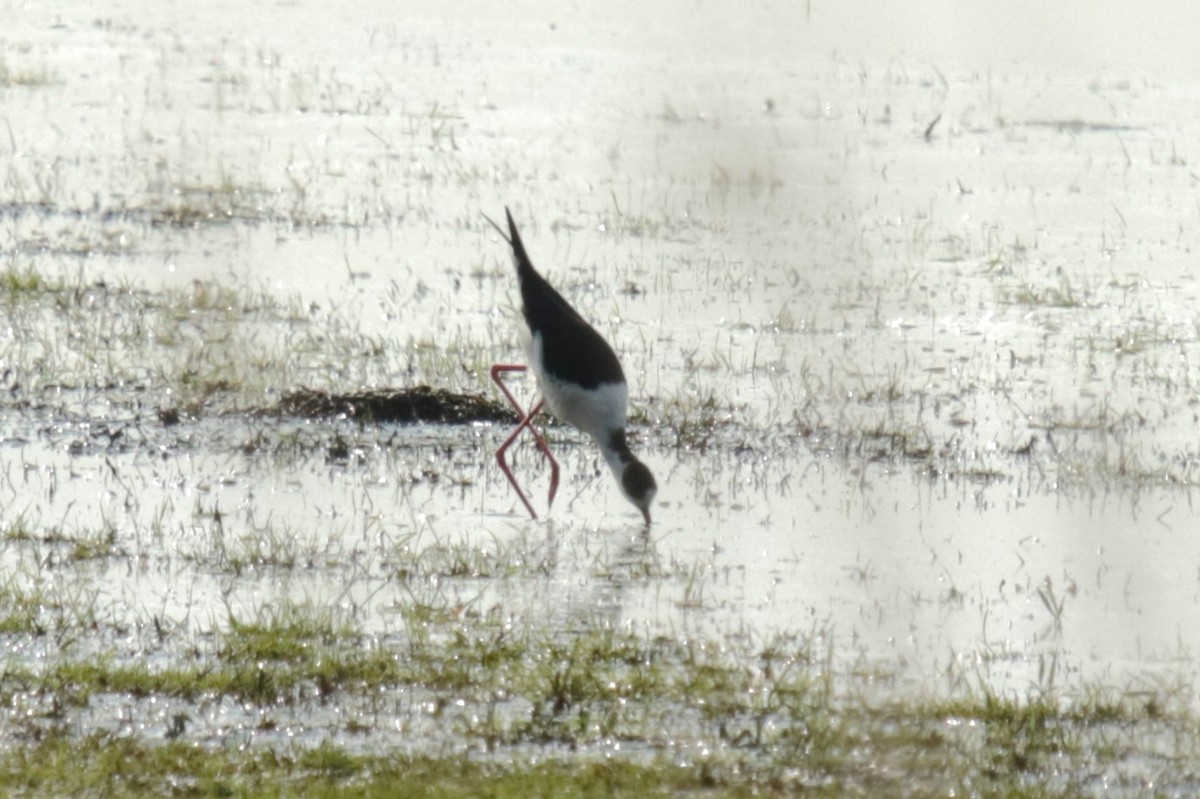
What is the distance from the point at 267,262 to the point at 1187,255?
593cm

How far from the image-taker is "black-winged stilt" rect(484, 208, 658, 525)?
8117mm

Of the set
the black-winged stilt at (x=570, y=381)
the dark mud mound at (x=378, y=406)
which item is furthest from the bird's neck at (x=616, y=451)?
the dark mud mound at (x=378, y=406)

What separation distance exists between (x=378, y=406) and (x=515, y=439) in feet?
2.06

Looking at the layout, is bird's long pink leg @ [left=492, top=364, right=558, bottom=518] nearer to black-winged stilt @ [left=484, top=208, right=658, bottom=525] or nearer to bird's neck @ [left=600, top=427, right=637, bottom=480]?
black-winged stilt @ [left=484, top=208, right=658, bottom=525]

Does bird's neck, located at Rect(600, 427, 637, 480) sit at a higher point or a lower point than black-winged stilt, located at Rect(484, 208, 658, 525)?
lower

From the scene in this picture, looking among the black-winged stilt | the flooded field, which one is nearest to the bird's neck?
the black-winged stilt

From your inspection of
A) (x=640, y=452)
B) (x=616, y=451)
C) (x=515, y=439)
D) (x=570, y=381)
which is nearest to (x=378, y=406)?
(x=515, y=439)

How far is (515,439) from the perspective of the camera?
8.77m

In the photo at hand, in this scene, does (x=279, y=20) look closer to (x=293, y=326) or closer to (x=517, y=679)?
(x=293, y=326)

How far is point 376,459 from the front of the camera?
837 centimetres

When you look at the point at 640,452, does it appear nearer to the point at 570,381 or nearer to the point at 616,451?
the point at 570,381

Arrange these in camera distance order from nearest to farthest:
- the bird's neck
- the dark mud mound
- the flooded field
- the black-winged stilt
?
the flooded field
the bird's neck
the black-winged stilt
the dark mud mound

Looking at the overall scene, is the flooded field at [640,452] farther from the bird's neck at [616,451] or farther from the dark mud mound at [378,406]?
the bird's neck at [616,451]

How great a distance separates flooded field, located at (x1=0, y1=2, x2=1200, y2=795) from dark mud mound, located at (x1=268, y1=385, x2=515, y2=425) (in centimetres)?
4
